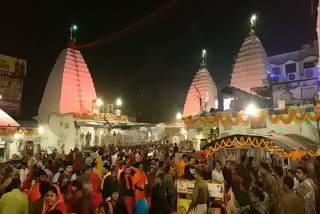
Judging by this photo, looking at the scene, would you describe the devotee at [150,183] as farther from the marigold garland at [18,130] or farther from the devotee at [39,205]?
the marigold garland at [18,130]

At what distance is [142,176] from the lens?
30.1 ft

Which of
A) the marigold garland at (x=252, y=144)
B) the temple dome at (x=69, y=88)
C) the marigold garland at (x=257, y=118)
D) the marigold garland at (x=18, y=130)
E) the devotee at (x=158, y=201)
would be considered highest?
the temple dome at (x=69, y=88)

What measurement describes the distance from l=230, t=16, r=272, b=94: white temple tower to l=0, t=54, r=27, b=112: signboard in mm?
22332

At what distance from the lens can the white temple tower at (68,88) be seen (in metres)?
29.2

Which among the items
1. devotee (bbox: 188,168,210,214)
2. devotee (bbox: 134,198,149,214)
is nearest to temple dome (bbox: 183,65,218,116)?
devotee (bbox: 188,168,210,214)

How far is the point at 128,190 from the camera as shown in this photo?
25.1ft

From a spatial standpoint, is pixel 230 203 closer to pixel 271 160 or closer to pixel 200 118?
pixel 271 160

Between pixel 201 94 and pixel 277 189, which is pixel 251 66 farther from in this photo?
pixel 277 189

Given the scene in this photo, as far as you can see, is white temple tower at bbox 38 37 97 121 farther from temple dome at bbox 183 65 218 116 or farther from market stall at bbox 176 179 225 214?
market stall at bbox 176 179 225 214

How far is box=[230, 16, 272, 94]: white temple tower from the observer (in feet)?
98.5

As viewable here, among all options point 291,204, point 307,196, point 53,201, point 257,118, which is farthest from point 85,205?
point 257,118

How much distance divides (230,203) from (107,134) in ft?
71.0

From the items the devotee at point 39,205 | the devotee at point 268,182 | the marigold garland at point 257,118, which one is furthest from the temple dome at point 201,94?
the devotee at point 39,205

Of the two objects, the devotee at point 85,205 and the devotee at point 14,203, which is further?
the devotee at point 85,205
